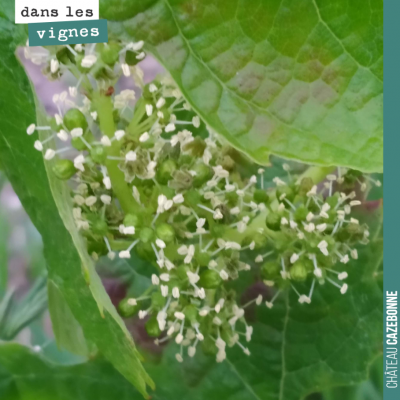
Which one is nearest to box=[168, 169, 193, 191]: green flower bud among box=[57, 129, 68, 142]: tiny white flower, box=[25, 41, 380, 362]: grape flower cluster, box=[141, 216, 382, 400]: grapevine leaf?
box=[25, 41, 380, 362]: grape flower cluster

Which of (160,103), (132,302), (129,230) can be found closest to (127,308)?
(132,302)

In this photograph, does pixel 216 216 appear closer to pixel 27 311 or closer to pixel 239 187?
pixel 239 187

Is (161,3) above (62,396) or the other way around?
above

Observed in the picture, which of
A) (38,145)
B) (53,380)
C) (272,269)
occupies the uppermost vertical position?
(38,145)

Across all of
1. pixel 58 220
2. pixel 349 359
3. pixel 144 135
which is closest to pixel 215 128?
pixel 144 135

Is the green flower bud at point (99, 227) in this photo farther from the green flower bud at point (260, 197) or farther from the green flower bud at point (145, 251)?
the green flower bud at point (260, 197)

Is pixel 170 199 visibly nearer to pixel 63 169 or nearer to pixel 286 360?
pixel 63 169

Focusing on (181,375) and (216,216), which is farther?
(181,375)
